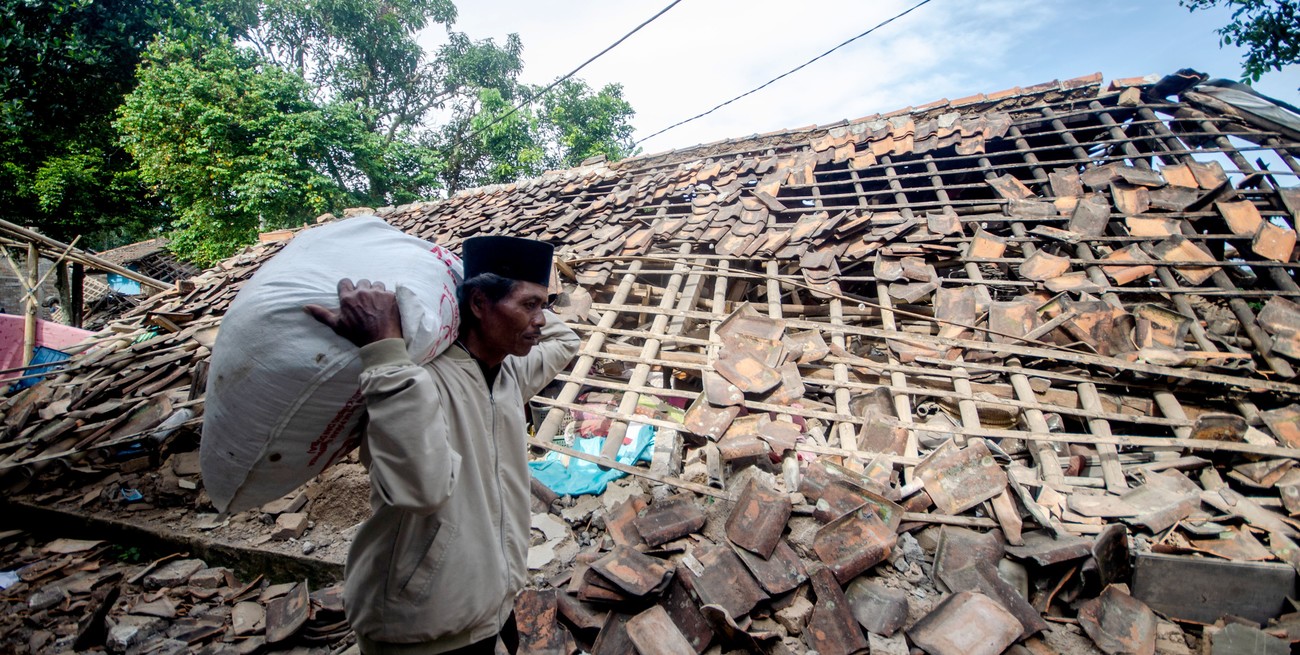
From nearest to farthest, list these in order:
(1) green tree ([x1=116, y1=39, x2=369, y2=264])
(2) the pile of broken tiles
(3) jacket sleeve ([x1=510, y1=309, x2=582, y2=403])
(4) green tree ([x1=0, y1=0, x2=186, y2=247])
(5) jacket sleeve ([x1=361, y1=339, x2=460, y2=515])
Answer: (5) jacket sleeve ([x1=361, y1=339, x2=460, y2=515]), (3) jacket sleeve ([x1=510, y1=309, x2=582, y2=403]), (2) the pile of broken tiles, (1) green tree ([x1=116, y1=39, x2=369, y2=264]), (4) green tree ([x1=0, y1=0, x2=186, y2=247])

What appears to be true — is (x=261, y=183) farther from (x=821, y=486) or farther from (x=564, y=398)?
(x=821, y=486)

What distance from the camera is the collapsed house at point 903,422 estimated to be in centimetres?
241

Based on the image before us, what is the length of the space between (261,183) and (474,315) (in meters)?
15.8

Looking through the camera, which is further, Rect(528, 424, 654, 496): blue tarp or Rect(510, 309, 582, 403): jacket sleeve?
Rect(528, 424, 654, 496): blue tarp

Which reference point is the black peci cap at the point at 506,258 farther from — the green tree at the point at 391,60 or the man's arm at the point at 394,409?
the green tree at the point at 391,60

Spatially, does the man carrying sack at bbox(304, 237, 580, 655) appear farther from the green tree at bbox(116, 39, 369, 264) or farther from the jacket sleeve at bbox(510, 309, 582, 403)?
the green tree at bbox(116, 39, 369, 264)

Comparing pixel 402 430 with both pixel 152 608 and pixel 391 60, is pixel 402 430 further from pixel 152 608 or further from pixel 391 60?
pixel 391 60

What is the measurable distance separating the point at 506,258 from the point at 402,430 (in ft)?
1.96

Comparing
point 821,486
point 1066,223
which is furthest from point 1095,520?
point 1066,223

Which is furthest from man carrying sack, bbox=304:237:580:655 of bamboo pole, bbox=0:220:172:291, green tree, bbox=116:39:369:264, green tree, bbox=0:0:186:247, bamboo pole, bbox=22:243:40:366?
green tree, bbox=0:0:186:247

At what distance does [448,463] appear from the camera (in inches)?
44.6

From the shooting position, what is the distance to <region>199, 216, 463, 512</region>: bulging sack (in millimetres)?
1086

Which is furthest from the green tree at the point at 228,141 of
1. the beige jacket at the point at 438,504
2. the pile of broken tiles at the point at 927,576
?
the beige jacket at the point at 438,504

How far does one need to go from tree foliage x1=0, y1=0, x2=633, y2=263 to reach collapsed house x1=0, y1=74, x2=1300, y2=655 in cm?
1049
